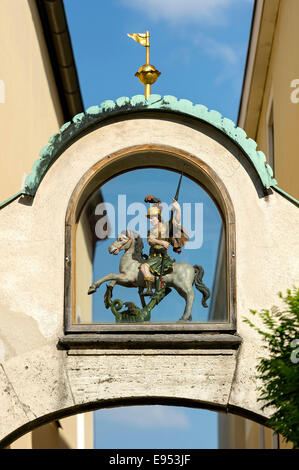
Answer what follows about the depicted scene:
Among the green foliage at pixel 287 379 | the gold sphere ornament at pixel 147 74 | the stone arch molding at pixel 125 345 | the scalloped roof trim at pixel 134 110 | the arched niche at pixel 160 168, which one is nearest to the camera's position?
the green foliage at pixel 287 379

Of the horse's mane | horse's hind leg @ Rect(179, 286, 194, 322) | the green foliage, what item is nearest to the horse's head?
the horse's mane

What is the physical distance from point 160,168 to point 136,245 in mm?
852

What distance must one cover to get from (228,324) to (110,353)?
1.15m

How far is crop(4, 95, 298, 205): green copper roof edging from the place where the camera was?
11672 mm

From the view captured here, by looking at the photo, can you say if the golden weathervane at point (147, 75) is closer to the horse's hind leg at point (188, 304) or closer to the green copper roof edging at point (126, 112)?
the green copper roof edging at point (126, 112)

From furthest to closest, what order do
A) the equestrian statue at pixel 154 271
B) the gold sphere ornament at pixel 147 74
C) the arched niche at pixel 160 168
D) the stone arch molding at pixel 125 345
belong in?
1. the gold sphere ornament at pixel 147 74
2. the equestrian statue at pixel 154 271
3. the arched niche at pixel 160 168
4. the stone arch molding at pixel 125 345

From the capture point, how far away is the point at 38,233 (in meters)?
11.6

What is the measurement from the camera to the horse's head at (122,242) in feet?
39.6

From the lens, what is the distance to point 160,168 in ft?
40.3

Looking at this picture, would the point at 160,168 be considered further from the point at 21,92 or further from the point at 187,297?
the point at 21,92

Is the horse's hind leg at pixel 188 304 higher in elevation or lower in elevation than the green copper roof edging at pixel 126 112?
lower

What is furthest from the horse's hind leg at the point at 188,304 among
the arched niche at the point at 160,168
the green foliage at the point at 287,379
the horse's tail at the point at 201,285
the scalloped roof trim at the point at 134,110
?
the green foliage at the point at 287,379

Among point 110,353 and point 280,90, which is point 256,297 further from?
point 280,90

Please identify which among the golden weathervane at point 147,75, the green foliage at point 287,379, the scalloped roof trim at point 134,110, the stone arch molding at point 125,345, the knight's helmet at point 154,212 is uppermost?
the golden weathervane at point 147,75
